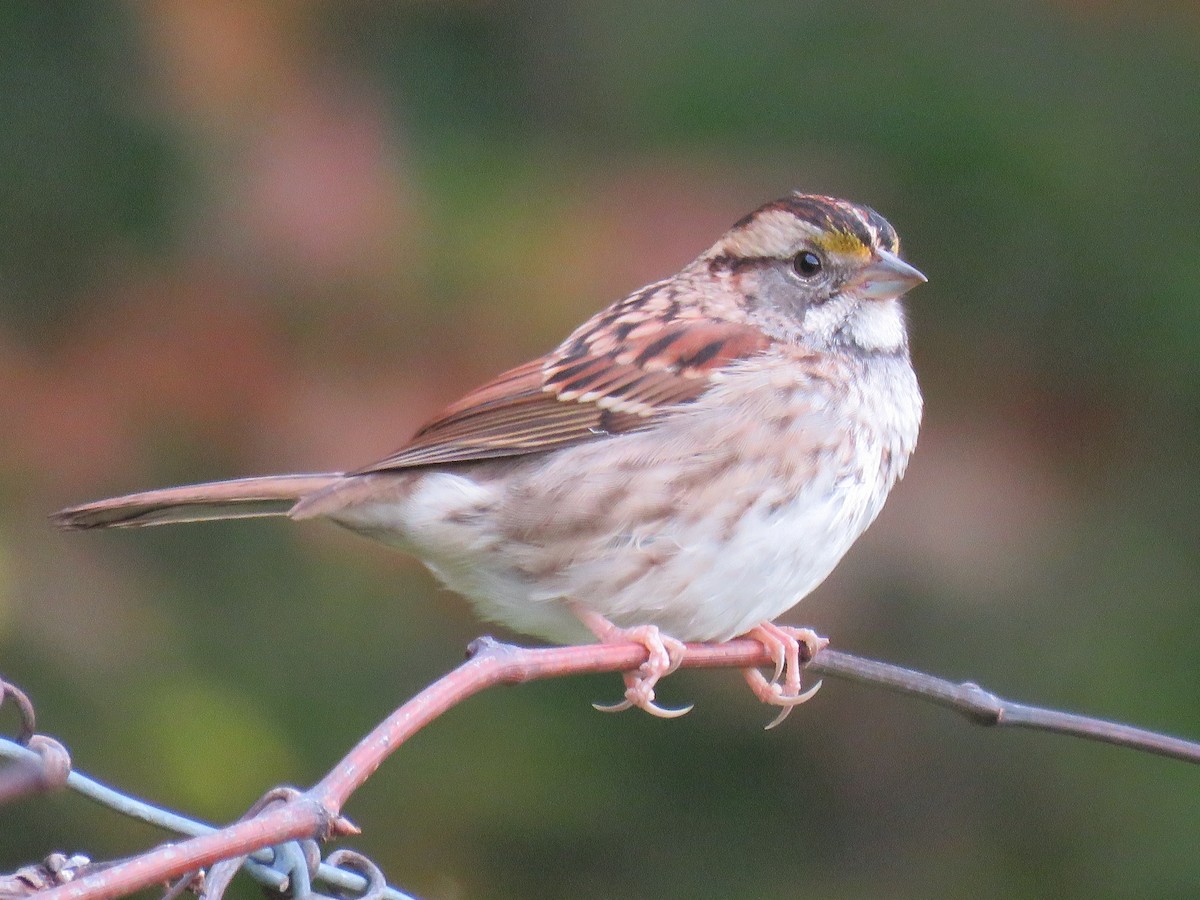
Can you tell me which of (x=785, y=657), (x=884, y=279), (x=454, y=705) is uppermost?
(x=884, y=279)


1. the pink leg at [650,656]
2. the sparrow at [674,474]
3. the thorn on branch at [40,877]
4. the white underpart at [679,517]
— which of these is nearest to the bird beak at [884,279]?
the sparrow at [674,474]

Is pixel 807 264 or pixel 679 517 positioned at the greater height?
pixel 807 264

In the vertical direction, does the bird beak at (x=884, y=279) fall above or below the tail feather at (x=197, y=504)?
above

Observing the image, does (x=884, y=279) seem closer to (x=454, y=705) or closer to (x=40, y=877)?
(x=454, y=705)

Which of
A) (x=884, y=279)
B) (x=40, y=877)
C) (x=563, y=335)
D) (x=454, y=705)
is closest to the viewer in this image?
(x=40, y=877)

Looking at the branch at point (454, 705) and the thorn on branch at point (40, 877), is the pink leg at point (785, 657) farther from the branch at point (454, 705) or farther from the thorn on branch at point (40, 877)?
the thorn on branch at point (40, 877)

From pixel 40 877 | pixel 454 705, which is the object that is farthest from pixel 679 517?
pixel 40 877

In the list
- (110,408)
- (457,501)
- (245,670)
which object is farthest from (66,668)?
(457,501)
